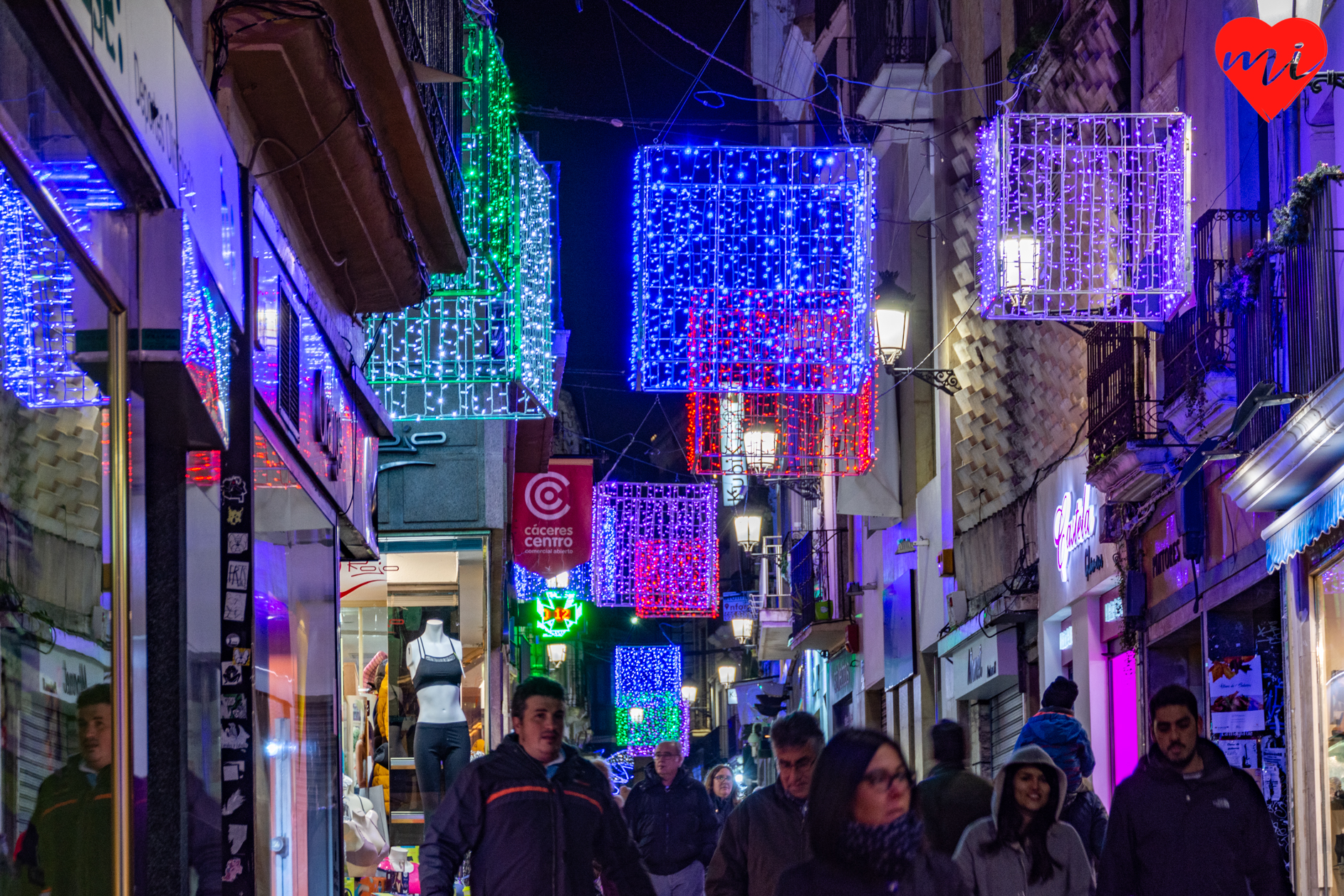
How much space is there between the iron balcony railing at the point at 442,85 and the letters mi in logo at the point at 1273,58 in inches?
197

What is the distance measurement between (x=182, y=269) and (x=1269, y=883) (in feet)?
16.9

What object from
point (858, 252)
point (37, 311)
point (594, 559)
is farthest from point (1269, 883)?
point (594, 559)

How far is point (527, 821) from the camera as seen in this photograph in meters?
6.88

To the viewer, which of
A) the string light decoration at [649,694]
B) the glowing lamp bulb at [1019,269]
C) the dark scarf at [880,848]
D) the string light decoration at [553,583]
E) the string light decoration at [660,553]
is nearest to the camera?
the dark scarf at [880,848]

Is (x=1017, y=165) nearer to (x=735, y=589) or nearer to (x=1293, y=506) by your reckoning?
(x=1293, y=506)

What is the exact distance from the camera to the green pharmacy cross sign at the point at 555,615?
32062 millimetres

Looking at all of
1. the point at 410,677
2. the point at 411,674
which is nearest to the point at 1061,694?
the point at 411,674

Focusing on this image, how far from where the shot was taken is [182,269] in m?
5.97

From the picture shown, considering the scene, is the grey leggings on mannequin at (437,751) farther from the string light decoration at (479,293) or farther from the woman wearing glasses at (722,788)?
the woman wearing glasses at (722,788)

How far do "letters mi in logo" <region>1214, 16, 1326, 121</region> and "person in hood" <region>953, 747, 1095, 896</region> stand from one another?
4166mm

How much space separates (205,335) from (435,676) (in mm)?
7513

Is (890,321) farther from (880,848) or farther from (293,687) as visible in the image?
(880,848)

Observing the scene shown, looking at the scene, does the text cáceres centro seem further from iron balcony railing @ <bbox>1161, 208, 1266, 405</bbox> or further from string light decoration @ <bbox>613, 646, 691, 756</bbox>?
string light decoration @ <bbox>613, 646, 691, 756</bbox>

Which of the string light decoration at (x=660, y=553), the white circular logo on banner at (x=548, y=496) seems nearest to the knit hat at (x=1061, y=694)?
the white circular logo on banner at (x=548, y=496)
